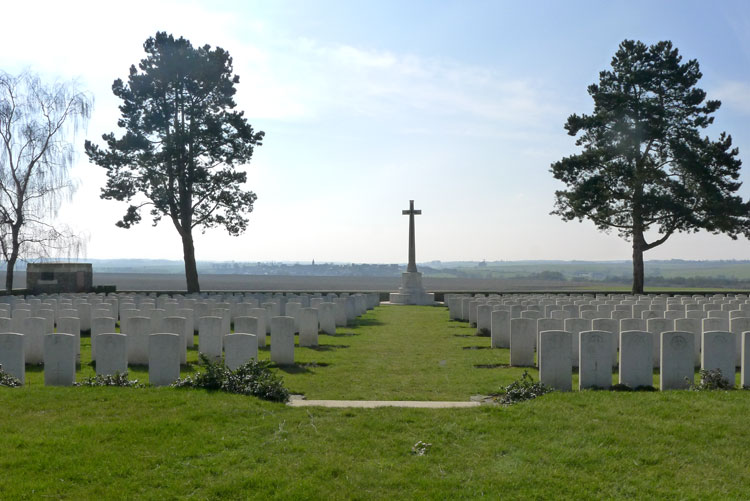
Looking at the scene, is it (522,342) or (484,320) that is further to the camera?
(484,320)

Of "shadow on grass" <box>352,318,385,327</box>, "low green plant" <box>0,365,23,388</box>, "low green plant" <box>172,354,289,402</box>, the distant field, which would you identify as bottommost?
the distant field

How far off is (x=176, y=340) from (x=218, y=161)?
25962mm

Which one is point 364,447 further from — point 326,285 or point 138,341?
point 326,285

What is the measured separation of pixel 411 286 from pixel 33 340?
23810mm

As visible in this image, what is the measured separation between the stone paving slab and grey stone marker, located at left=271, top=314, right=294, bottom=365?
345 cm

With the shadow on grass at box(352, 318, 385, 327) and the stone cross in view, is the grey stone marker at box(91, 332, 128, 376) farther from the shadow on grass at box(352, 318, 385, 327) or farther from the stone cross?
the stone cross

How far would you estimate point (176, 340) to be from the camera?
28.9ft

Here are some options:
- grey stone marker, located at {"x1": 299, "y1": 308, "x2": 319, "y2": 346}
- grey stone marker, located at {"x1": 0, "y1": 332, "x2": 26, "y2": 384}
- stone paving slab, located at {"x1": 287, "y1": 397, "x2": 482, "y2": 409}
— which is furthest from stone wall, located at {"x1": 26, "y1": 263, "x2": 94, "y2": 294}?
stone paving slab, located at {"x1": 287, "y1": 397, "x2": 482, "y2": 409}

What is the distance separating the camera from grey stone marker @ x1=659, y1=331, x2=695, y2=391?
863 cm

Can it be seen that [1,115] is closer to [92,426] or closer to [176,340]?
[176,340]

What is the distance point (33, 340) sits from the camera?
11375mm

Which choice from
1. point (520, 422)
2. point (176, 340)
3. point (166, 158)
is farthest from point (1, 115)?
point (520, 422)

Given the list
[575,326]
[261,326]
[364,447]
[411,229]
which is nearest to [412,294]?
[411,229]

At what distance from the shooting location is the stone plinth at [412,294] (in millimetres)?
32969
